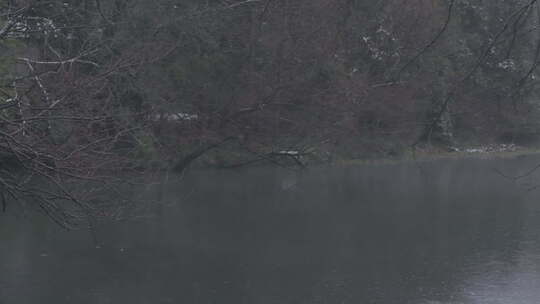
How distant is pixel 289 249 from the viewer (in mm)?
14242

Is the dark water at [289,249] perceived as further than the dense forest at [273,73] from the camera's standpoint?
No

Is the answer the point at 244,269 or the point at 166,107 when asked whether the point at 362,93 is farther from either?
the point at 244,269

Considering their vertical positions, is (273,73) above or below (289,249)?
above

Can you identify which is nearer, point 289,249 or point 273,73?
point 289,249

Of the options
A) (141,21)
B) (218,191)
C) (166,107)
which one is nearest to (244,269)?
(166,107)

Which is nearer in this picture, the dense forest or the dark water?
the dark water

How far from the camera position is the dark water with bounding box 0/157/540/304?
11.5 metres

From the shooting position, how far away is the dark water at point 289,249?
11.5m

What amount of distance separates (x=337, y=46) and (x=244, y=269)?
5104mm

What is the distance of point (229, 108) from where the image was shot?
16.4m

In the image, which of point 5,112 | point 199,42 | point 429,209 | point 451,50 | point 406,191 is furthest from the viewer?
point 406,191

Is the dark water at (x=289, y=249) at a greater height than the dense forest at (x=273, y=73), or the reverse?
the dense forest at (x=273, y=73)

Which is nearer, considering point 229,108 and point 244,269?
point 244,269

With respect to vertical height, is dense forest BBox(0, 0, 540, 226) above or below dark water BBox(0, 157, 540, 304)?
above
